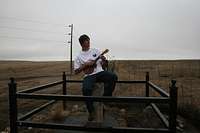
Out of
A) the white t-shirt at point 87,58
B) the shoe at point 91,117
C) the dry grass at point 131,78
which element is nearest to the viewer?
the shoe at point 91,117

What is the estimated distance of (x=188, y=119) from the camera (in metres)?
7.00

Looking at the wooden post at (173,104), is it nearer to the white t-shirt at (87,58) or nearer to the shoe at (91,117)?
the shoe at (91,117)

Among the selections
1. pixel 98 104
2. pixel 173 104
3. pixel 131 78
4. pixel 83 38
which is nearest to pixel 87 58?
pixel 83 38

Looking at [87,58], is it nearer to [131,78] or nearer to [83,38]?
[83,38]

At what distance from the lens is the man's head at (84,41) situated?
5.00 metres

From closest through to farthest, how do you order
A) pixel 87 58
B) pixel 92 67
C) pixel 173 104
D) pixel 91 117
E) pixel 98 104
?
pixel 173 104
pixel 91 117
pixel 98 104
pixel 92 67
pixel 87 58

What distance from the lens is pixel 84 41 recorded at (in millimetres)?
5078

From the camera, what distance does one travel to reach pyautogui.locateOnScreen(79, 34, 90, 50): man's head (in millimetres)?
5000

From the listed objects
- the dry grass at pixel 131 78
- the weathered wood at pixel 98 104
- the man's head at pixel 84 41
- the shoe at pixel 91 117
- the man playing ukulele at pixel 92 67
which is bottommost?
the dry grass at pixel 131 78

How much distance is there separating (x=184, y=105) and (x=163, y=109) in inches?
21.7

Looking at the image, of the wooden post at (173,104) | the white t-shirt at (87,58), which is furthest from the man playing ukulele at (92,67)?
the wooden post at (173,104)

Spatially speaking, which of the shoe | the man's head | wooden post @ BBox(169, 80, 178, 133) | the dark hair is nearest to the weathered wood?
the shoe

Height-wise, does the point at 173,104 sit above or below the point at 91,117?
above

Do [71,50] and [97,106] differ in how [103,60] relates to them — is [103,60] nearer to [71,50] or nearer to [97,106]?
[97,106]
